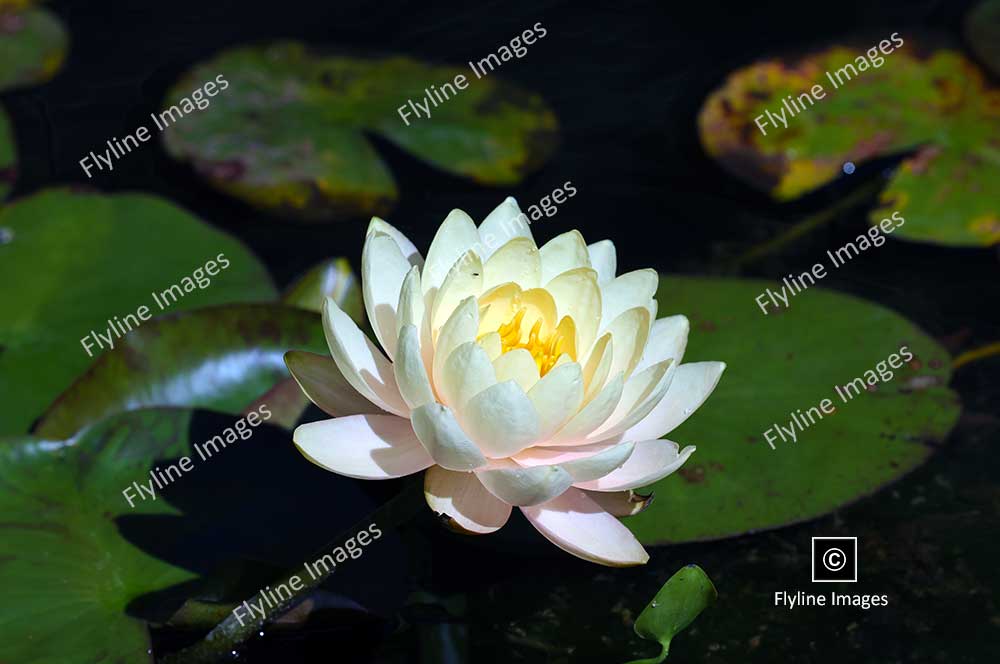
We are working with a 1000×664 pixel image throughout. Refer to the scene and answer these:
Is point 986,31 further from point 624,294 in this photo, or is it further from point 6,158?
point 6,158

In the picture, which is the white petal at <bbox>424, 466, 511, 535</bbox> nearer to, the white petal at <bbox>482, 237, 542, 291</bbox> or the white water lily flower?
the white water lily flower

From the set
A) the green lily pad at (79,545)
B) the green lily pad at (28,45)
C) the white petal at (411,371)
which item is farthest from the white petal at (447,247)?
the green lily pad at (28,45)

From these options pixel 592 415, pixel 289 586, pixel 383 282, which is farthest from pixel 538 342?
pixel 289 586

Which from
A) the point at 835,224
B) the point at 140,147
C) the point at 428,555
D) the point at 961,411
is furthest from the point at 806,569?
the point at 140,147

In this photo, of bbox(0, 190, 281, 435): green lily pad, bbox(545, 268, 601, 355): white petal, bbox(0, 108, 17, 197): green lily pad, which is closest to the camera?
bbox(545, 268, 601, 355): white petal

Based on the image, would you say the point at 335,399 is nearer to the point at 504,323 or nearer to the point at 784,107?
the point at 504,323

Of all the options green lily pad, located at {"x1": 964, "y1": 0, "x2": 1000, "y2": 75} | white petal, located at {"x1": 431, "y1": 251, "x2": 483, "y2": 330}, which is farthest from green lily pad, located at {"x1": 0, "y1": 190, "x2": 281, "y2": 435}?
green lily pad, located at {"x1": 964, "y1": 0, "x2": 1000, "y2": 75}

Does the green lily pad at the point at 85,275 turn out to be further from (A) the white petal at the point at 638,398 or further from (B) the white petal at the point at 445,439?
Result: (A) the white petal at the point at 638,398
